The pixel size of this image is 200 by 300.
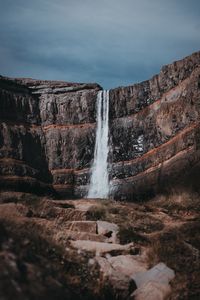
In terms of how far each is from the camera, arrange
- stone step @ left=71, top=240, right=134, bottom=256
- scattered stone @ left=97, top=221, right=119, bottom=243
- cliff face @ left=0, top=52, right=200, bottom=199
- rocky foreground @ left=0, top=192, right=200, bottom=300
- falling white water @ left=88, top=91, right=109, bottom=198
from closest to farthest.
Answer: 1. rocky foreground @ left=0, top=192, right=200, bottom=300
2. stone step @ left=71, top=240, right=134, bottom=256
3. scattered stone @ left=97, top=221, right=119, bottom=243
4. cliff face @ left=0, top=52, right=200, bottom=199
5. falling white water @ left=88, top=91, right=109, bottom=198

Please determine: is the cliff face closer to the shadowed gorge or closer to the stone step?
the shadowed gorge

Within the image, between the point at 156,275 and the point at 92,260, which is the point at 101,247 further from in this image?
the point at 156,275

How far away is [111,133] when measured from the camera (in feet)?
206

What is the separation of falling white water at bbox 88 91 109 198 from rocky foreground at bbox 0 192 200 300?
37.6 metres

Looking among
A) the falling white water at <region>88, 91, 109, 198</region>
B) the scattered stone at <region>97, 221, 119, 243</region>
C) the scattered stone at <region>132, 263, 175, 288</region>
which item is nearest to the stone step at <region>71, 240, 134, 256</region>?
the scattered stone at <region>97, 221, 119, 243</region>

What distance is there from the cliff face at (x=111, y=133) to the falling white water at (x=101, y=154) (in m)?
0.85

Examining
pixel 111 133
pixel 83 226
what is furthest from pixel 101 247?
pixel 111 133

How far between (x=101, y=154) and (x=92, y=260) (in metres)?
49.5

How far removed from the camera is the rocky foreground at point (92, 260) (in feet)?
30.6

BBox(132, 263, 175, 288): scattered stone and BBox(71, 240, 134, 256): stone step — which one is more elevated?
BBox(71, 240, 134, 256): stone step

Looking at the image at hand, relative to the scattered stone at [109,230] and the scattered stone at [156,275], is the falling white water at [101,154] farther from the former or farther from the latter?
the scattered stone at [156,275]

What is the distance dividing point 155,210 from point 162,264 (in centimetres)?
1782

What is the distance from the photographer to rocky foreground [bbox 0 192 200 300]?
9312 millimetres

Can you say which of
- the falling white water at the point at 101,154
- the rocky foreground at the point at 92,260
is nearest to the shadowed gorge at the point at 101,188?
the rocky foreground at the point at 92,260
